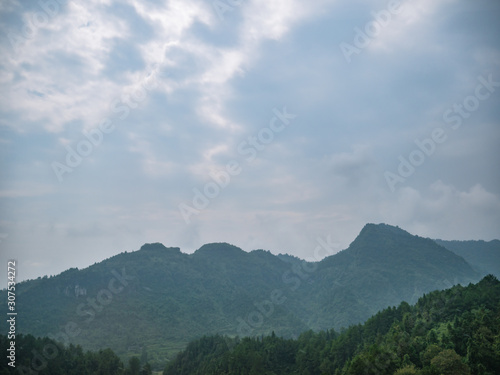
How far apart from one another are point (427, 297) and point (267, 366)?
1865 inches

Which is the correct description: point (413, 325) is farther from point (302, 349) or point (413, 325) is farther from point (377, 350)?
point (302, 349)

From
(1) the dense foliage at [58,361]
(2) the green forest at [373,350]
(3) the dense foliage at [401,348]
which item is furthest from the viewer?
(1) the dense foliage at [58,361]

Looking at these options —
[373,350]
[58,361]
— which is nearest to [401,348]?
[373,350]

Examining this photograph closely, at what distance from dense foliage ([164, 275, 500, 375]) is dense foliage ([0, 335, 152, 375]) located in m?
22.9

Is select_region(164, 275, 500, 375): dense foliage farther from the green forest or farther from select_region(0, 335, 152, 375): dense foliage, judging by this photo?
select_region(0, 335, 152, 375): dense foliage

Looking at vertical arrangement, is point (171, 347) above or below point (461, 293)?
below

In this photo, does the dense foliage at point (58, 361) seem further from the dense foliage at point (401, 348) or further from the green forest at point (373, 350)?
the dense foliage at point (401, 348)

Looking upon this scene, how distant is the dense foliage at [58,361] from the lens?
333 feet

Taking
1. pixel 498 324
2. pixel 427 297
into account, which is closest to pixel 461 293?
pixel 427 297

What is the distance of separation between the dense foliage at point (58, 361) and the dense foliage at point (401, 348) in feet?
75.1

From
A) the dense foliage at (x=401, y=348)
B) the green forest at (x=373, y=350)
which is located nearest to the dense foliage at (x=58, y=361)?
the green forest at (x=373, y=350)

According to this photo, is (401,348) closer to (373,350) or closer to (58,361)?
(373,350)

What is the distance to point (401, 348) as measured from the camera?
64.3 meters

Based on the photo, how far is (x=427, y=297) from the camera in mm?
86438
